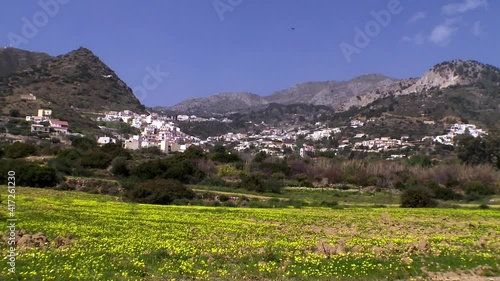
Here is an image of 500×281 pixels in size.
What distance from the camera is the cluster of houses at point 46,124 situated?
102 m

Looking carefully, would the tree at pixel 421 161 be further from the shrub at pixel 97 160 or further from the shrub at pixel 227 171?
the shrub at pixel 97 160

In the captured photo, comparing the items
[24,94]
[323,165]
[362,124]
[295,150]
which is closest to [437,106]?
[362,124]

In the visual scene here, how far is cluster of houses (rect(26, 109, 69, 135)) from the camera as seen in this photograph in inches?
4002

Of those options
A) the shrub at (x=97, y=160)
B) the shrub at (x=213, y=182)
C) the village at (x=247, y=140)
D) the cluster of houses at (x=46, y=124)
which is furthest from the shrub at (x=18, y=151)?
the cluster of houses at (x=46, y=124)

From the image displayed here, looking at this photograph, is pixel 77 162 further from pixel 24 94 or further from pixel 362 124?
pixel 362 124

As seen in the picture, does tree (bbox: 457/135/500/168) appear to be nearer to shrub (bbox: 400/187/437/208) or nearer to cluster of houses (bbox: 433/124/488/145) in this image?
cluster of houses (bbox: 433/124/488/145)

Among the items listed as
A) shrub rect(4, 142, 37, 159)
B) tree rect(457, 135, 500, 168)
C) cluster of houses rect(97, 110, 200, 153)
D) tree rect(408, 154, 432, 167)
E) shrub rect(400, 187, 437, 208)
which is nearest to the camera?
shrub rect(400, 187, 437, 208)

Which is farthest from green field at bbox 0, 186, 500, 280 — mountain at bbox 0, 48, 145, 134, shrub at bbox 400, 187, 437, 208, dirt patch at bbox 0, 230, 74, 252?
mountain at bbox 0, 48, 145, 134

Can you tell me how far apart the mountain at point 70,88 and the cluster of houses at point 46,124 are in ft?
12.0

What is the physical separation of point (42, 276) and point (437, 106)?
175832 millimetres

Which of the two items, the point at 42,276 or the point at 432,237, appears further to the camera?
the point at 432,237

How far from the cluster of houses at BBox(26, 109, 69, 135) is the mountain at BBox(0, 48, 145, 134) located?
3668mm

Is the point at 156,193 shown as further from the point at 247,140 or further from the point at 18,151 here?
the point at 247,140

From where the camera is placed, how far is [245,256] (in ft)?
46.8
